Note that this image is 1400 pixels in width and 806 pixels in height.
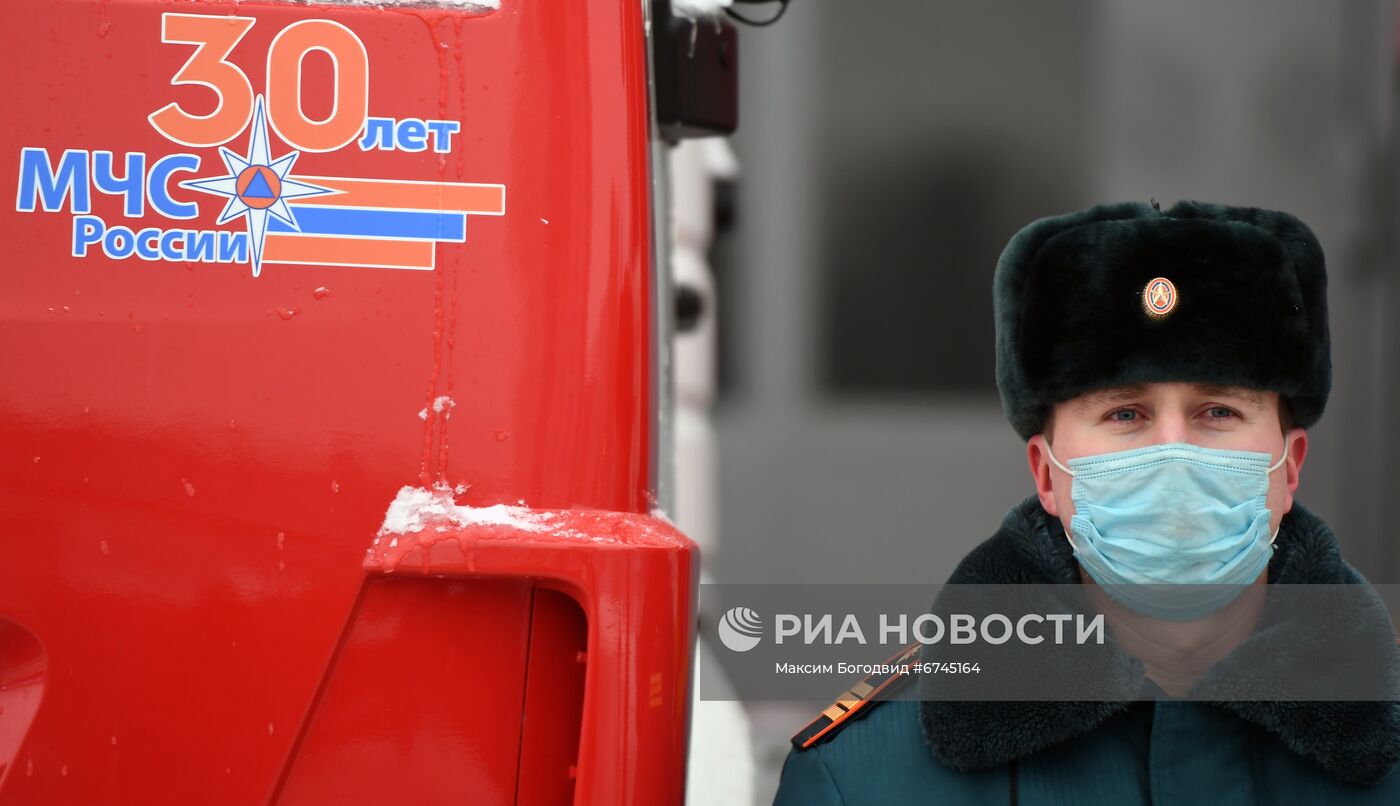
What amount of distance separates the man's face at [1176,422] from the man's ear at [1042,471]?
3 cm

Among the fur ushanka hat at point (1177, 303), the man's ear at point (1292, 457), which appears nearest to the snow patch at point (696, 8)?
the fur ushanka hat at point (1177, 303)

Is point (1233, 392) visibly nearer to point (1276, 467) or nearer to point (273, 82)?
point (1276, 467)

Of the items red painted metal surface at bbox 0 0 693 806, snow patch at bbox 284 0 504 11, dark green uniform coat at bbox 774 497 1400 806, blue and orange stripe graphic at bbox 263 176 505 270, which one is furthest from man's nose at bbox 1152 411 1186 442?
snow patch at bbox 284 0 504 11

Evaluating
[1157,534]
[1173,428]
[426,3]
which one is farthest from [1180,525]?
[426,3]

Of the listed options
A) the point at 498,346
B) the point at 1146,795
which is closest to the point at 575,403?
the point at 498,346

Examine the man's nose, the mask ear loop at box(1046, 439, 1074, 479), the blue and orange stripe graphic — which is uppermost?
the blue and orange stripe graphic

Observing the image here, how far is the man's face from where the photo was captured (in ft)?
6.97

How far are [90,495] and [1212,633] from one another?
162 centimetres

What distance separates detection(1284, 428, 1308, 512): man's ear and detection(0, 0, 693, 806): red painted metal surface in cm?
95

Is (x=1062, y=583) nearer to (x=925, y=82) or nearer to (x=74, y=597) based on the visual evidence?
(x=74, y=597)

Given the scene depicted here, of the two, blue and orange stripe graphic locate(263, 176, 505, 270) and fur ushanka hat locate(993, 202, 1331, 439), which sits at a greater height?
blue and orange stripe graphic locate(263, 176, 505, 270)

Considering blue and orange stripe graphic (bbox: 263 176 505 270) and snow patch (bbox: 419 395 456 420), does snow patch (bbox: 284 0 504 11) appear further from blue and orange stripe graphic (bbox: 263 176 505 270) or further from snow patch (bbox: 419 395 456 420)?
snow patch (bbox: 419 395 456 420)

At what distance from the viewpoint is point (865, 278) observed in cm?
766

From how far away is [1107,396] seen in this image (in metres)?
2.15
